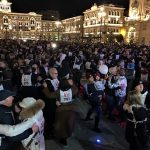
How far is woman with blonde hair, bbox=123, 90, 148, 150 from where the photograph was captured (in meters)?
5.81

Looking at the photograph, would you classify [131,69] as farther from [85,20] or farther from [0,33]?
[0,33]

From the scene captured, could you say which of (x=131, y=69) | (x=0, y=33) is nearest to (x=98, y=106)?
(x=131, y=69)

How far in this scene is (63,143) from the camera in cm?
739

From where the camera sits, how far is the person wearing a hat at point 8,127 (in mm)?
4102

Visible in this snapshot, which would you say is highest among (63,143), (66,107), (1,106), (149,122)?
(1,106)

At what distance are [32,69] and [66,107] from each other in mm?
2858

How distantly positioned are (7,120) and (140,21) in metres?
72.8

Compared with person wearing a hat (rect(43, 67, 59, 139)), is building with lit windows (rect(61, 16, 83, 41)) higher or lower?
higher

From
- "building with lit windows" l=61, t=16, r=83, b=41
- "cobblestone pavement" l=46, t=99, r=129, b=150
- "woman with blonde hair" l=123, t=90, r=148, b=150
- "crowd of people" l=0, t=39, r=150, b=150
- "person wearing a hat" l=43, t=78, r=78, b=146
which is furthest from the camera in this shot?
"building with lit windows" l=61, t=16, r=83, b=41

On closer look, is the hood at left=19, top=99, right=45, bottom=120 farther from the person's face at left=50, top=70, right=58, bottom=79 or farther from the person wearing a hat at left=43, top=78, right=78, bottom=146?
the person's face at left=50, top=70, right=58, bottom=79

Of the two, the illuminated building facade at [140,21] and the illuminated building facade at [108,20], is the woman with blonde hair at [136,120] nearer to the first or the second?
the illuminated building facade at [140,21]

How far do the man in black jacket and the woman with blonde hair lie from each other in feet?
7.60

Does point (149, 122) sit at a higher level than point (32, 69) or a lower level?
lower

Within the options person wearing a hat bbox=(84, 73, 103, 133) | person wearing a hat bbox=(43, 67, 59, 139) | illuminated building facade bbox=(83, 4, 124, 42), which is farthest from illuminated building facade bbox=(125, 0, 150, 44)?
person wearing a hat bbox=(43, 67, 59, 139)
